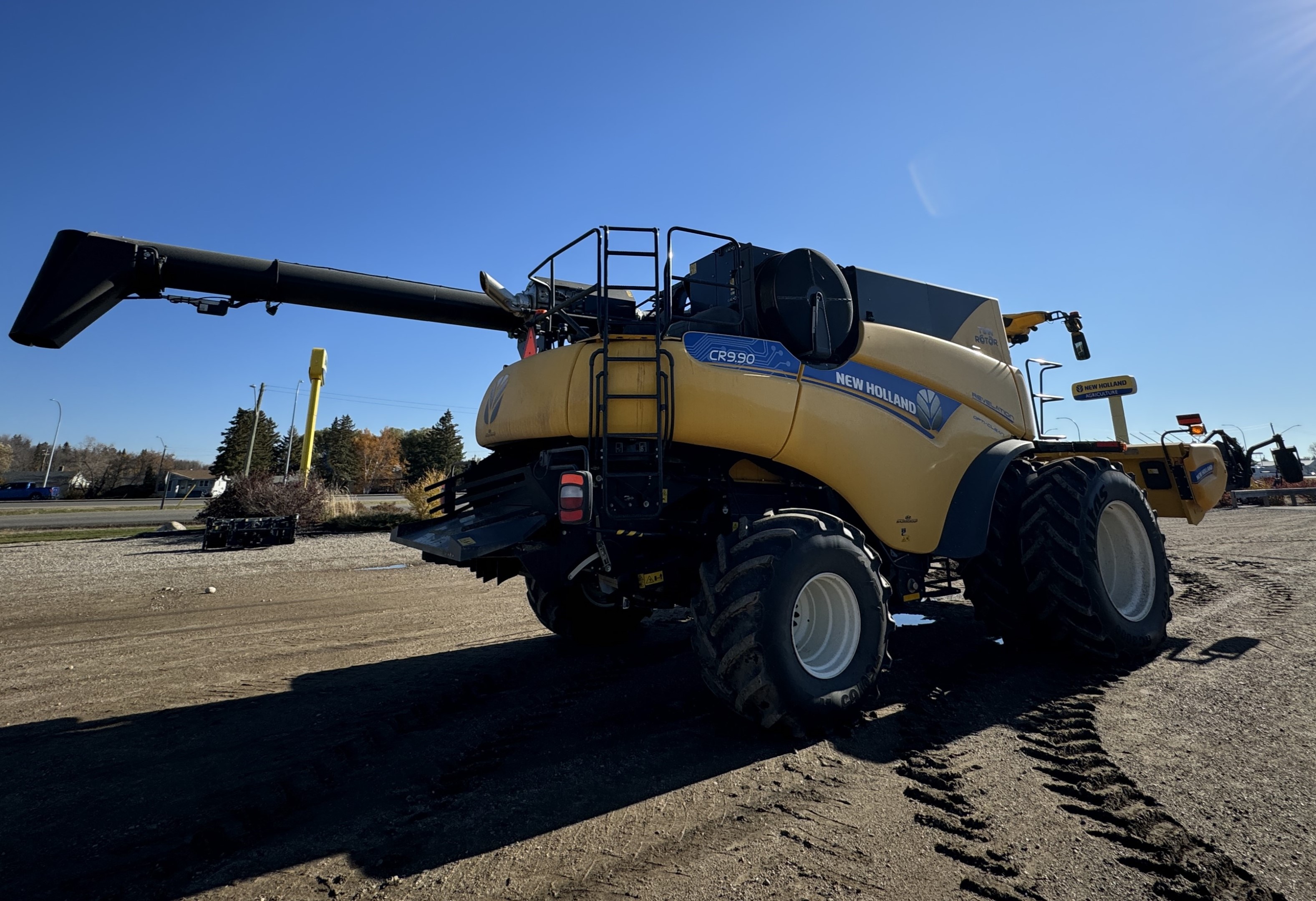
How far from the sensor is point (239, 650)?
6156mm

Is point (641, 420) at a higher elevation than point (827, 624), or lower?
higher

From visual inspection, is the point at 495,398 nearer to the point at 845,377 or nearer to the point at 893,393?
the point at 845,377

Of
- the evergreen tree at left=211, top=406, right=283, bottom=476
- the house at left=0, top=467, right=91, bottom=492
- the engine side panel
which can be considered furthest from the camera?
the house at left=0, top=467, right=91, bottom=492

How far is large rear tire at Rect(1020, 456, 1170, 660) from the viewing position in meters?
5.12

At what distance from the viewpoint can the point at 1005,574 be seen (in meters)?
5.65

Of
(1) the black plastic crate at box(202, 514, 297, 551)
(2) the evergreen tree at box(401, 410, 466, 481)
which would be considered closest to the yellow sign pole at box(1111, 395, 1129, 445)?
(1) the black plastic crate at box(202, 514, 297, 551)

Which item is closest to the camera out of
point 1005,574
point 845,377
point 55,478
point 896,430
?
point 845,377

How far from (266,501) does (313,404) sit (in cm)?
690

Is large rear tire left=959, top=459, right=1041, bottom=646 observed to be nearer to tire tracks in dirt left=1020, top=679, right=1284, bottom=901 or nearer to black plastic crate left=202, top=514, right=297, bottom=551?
tire tracks in dirt left=1020, top=679, right=1284, bottom=901

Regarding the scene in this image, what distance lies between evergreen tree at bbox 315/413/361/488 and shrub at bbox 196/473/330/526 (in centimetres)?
4443

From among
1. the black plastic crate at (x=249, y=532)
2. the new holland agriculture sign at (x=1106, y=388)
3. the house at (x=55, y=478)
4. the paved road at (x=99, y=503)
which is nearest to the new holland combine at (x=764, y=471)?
the new holland agriculture sign at (x=1106, y=388)

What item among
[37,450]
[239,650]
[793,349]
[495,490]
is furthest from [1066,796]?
[37,450]

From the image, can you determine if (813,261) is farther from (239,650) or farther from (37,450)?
(37,450)

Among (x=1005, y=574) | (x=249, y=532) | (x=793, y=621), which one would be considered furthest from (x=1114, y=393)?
(x=249, y=532)
